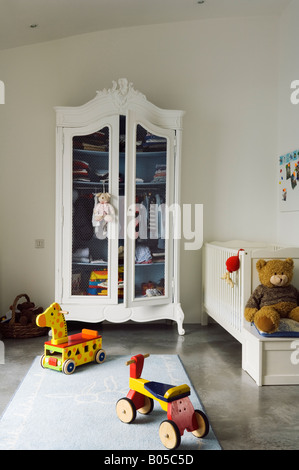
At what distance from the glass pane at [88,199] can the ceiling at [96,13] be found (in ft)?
3.24

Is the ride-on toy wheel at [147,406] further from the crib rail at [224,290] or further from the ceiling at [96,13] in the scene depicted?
the ceiling at [96,13]

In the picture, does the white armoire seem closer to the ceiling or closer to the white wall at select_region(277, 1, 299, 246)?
the ceiling

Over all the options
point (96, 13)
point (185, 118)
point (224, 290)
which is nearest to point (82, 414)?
point (224, 290)

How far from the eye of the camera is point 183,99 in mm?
4574

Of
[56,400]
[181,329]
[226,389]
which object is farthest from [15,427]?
[181,329]

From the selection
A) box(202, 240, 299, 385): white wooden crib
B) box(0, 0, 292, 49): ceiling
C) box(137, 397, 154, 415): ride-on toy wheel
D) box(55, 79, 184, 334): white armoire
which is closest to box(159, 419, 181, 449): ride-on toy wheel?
box(137, 397, 154, 415): ride-on toy wheel

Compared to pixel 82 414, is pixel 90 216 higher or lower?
higher

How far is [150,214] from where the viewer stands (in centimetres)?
415

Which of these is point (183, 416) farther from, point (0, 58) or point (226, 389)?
point (0, 58)

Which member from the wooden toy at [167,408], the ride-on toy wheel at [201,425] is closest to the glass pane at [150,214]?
the wooden toy at [167,408]

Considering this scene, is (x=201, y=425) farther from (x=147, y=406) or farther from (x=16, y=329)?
(x=16, y=329)

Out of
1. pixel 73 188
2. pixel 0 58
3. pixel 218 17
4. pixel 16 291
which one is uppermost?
pixel 218 17

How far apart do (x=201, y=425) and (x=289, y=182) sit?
273 cm

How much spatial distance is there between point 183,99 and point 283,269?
217 cm
